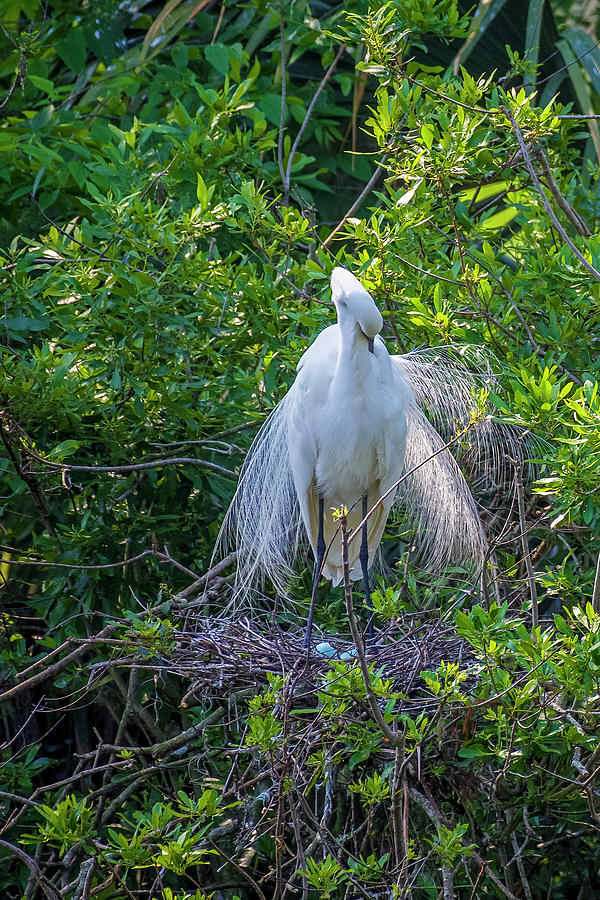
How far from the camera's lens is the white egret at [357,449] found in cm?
297

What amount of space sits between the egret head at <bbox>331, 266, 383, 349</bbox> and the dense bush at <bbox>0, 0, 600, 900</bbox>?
146 mm

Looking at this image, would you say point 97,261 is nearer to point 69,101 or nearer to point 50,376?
point 50,376

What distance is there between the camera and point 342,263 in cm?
320

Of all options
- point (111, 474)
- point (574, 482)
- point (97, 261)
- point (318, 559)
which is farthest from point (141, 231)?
point (574, 482)

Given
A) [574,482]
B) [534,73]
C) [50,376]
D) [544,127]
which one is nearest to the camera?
[574,482]

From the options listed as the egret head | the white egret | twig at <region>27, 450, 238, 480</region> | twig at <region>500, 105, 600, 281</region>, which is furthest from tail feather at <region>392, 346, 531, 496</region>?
twig at <region>27, 450, 238, 480</region>

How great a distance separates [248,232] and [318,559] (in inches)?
41.7

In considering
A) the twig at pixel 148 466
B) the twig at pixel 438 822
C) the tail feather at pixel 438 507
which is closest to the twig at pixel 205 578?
the twig at pixel 148 466

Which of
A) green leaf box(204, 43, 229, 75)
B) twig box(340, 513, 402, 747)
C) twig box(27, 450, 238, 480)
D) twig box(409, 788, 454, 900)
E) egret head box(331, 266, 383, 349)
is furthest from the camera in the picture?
green leaf box(204, 43, 229, 75)

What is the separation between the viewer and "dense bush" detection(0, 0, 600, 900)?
90.4 inches

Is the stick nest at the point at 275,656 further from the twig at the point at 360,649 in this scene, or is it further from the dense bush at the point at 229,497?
the twig at the point at 360,649

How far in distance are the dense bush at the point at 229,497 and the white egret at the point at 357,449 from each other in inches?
4.1

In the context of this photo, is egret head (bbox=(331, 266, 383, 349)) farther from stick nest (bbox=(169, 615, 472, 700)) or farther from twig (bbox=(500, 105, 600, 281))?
stick nest (bbox=(169, 615, 472, 700))

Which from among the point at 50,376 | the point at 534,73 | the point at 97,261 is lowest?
the point at 50,376
